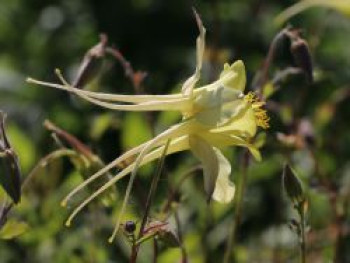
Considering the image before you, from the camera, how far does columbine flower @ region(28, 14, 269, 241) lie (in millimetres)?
2076

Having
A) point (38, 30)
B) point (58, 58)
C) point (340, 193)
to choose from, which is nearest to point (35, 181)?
point (340, 193)

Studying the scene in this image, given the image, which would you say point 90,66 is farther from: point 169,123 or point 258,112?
point 169,123

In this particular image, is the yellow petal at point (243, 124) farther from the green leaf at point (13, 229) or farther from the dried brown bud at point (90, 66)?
the dried brown bud at point (90, 66)

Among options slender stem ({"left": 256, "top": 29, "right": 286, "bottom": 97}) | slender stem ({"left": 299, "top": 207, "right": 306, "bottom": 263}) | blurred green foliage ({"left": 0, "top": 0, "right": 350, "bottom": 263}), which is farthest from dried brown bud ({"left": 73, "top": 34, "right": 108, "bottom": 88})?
slender stem ({"left": 299, "top": 207, "right": 306, "bottom": 263})

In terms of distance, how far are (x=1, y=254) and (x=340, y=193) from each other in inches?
46.7

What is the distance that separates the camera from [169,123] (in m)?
4.03

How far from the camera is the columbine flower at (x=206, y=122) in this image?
208 centimetres

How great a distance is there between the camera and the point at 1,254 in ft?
11.7

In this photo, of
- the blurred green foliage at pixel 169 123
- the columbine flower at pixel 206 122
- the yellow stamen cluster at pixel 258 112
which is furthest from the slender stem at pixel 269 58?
the columbine flower at pixel 206 122

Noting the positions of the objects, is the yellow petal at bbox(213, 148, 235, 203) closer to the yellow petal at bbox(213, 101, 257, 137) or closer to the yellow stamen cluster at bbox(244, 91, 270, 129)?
the yellow petal at bbox(213, 101, 257, 137)

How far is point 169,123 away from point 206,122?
194 centimetres

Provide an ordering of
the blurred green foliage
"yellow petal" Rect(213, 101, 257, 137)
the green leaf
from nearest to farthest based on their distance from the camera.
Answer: "yellow petal" Rect(213, 101, 257, 137), the green leaf, the blurred green foliage

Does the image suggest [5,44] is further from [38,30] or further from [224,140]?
[224,140]

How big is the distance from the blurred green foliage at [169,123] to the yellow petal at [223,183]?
1.13ft
